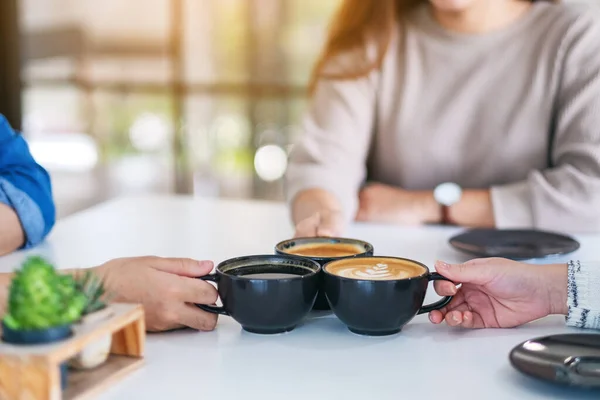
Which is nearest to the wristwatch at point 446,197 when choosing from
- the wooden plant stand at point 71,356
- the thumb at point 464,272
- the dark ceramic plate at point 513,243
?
the dark ceramic plate at point 513,243

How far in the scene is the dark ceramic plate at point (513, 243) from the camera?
46.4 inches

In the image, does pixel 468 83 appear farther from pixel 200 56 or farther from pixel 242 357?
pixel 200 56

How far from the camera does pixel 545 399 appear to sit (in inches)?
26.9

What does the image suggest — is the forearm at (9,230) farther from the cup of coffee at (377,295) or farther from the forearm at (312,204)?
the cup of coffee at (377,295)

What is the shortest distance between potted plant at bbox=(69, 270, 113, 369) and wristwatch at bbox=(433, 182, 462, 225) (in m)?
0.98

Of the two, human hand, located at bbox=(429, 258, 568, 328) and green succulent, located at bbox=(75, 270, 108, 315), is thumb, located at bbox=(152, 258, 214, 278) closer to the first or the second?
green succulent, located at bbox=(75, 270, 108, 315)

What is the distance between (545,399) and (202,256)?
0.66m

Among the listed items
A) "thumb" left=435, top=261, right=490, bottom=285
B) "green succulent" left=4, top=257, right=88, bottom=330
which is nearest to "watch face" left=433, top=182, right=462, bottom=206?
A: "thumb" left=435, top=261, right=490, bottom=285

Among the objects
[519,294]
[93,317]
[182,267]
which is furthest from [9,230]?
[519,294]

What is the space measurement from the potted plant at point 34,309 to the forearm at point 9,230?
632mm

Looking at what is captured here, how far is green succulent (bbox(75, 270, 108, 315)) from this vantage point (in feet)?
2.29

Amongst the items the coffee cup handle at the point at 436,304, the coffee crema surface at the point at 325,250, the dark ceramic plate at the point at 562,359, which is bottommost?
the dark ceramic plate at the point at 562,359

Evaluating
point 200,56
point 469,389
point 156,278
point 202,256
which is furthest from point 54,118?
point 469,389

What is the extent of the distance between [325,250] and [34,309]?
1.56ft
